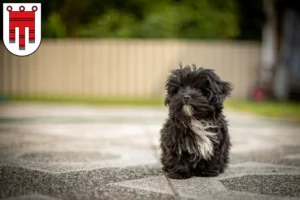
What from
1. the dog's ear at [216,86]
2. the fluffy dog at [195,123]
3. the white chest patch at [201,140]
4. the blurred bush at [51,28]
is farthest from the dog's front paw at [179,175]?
the blurred bush at [51,28]

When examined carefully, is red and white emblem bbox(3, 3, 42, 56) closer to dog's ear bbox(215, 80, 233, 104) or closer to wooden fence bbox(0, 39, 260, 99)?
dog's ear bbox(215, 80, 233, 104)

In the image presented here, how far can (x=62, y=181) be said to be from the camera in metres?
4.04

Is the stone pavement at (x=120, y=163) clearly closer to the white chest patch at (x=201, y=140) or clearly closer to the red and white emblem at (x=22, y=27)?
the white chest patch at (x=201, y=140)

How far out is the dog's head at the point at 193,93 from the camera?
4.11 meters

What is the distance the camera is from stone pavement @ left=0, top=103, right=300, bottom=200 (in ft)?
12.2

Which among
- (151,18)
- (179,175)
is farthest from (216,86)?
(151,18)

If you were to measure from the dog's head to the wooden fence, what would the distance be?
12767 mm

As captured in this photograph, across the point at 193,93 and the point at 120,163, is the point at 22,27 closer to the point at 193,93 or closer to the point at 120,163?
the point at 193,93

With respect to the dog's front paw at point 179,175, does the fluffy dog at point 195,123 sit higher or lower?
higher

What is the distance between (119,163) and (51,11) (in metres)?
16.8

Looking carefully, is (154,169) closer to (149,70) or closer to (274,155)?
(274,155)


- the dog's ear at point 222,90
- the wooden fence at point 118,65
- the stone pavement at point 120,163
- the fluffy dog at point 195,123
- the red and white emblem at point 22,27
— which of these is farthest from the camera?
the wooden fence at point 118,65

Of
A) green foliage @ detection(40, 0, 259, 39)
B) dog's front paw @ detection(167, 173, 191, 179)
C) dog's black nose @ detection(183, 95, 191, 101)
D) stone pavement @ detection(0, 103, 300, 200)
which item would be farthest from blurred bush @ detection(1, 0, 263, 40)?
dog's black nose @ detection(183, 95, 191, 101)

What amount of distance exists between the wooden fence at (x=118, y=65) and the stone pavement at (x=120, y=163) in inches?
301
